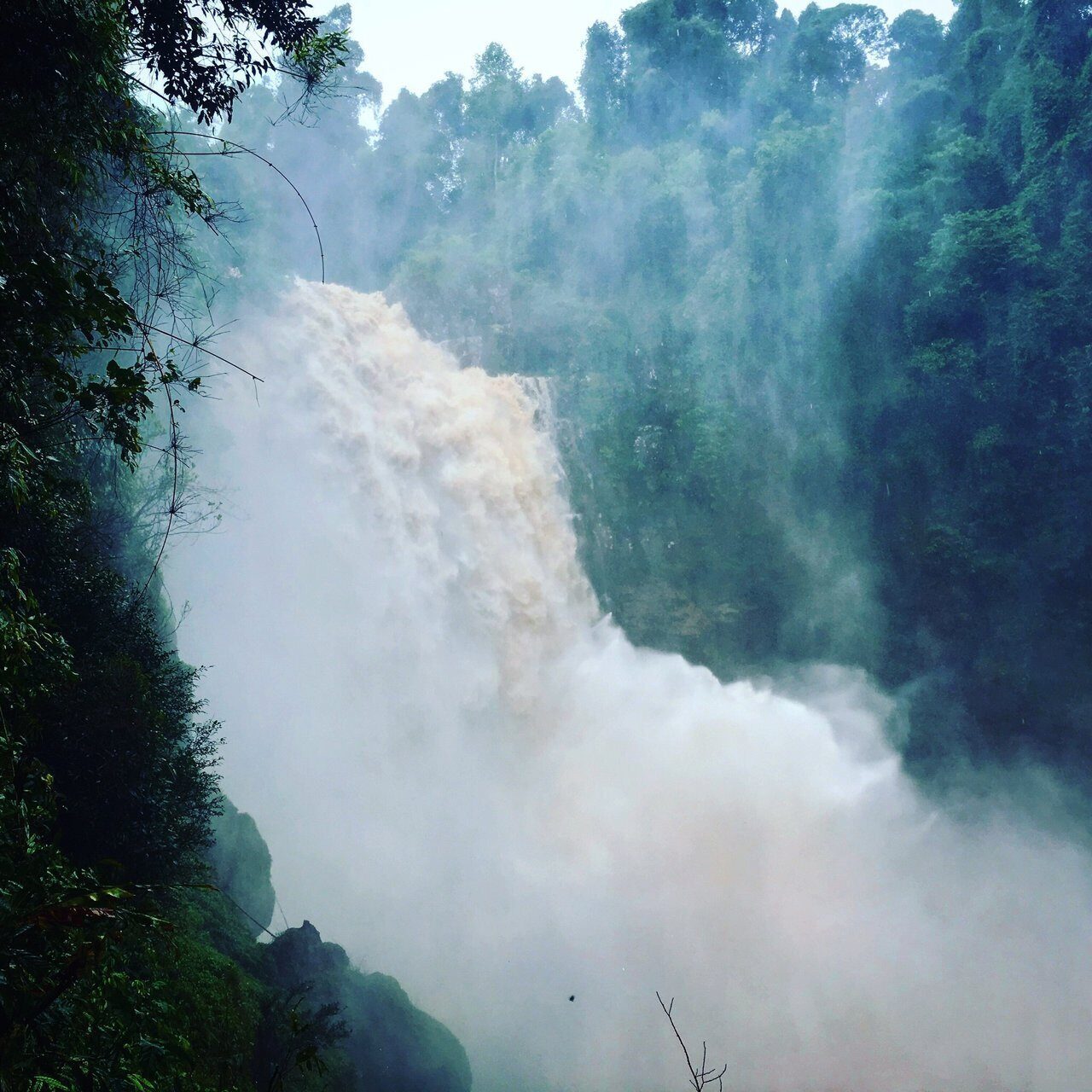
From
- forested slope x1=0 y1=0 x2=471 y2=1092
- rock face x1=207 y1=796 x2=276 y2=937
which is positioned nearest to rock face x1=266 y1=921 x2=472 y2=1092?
forested slope x1=0 y1=0 x2=471 y2=1092


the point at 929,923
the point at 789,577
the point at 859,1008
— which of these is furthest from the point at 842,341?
the point at 859,1008

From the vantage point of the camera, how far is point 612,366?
2170 centimetres

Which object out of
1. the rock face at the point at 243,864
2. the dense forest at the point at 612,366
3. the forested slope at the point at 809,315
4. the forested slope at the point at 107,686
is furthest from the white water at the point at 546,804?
the forested slope at the point at 107,686

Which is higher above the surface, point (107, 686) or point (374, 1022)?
point (107, 686)

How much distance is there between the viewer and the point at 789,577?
19.1 meters

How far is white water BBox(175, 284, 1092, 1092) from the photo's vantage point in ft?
44.0

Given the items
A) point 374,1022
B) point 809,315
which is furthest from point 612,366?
point 374,1022

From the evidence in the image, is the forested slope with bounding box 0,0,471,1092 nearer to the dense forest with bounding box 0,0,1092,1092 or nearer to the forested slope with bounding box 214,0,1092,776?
the dense forest with bounding box 0,0,1092,1092

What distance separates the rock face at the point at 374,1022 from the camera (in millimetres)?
9758

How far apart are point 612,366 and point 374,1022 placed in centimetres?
1711

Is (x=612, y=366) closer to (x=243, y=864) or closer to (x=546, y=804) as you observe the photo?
(x=546, y=804)

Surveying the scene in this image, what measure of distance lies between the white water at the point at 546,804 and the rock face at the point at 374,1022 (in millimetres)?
2503

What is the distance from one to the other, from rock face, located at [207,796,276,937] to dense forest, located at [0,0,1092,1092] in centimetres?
8

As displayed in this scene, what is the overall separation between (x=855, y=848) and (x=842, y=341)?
1256cm
